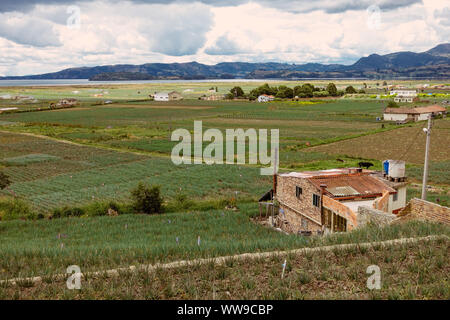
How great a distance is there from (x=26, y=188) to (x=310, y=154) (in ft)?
101

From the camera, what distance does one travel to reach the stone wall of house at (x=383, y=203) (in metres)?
18.7

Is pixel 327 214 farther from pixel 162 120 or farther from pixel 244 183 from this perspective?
pixel 162 120

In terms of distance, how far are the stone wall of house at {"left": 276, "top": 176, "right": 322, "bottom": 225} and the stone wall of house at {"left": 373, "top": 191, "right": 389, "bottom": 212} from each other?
2.94m

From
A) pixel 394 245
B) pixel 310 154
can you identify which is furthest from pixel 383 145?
pixel 394 245

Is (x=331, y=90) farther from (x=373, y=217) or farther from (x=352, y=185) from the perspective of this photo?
(x=373, y=217)

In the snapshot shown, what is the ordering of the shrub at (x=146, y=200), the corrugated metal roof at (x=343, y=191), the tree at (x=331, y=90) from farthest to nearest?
Result: the tree at (x=331, y=90) → the shrub at (x=146, y=200) → the corrugated metal roof at (x=343, y=191)

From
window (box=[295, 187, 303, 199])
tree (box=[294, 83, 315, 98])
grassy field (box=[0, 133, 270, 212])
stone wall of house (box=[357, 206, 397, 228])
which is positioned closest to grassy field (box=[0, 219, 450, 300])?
stone wall of house (box=[357, 206, 397, 228])

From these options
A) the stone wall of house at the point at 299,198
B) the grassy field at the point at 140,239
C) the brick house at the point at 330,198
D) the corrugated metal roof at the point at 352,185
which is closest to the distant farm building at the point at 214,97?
the grassy field at the point at 140,239

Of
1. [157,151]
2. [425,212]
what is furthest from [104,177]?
[425,212]

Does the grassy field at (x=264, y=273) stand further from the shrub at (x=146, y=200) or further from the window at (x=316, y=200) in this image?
the shrub at (x=146, y=200)

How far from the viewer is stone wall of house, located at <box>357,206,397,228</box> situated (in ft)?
49.7

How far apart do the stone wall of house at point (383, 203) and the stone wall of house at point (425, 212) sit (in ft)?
8.93

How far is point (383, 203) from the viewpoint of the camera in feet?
64.0
